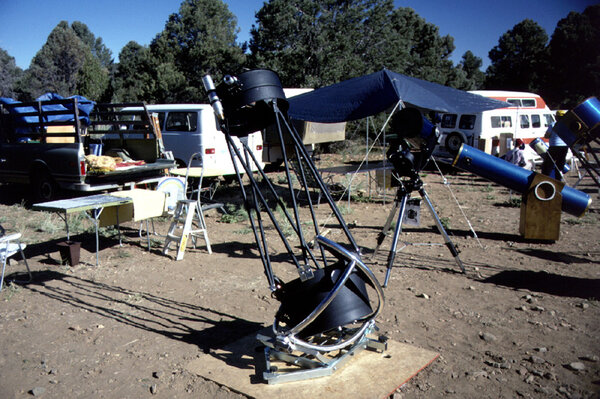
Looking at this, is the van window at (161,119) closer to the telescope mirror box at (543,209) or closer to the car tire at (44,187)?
the car tire at (44,187)

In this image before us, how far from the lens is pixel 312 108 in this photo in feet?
28.9

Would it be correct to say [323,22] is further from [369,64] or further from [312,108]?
[312,108]

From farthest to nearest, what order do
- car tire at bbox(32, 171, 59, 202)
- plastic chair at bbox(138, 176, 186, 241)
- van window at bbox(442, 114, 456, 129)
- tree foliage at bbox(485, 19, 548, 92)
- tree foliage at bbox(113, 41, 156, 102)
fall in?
tree foliage at bbox(485, 19, 548, 92) < tree foliage at bbox(113, 41, 156, 102) < van window at bbox(442, 114, 456, 129) < car tire at bbox(32, 171, 59, 202) < plastic chair at bbox(138, 176, 186, 241)

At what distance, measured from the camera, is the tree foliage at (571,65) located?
2565 cm

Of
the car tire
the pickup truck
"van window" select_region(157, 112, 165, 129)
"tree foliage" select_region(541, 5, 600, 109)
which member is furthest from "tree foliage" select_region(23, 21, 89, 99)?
"tree foliage" select_region(541, 5, 600, 109)

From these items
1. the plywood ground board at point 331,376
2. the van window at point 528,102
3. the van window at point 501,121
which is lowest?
the plywood ground board at point 331,376

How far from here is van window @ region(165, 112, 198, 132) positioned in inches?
428

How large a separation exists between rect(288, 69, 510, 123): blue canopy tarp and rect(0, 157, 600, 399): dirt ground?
2117 millimetres

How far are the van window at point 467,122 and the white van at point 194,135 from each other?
8612 mm

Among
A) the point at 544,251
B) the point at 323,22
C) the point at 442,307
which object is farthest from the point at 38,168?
the point at 323,22

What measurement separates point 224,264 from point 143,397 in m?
3.01

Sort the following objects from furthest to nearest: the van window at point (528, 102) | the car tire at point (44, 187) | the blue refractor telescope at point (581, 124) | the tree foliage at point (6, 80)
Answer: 1. the tree foliage at point (6, 80)
2. the van window at point (528, 102)
3. the car tire at point (44, 187)
4. the blue refractor telescope at point (581, 124)

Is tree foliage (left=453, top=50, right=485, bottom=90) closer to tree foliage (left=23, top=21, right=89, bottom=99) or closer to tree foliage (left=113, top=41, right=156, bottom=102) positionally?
tree foliage (left=113, top=41, right=156, bottom=102)

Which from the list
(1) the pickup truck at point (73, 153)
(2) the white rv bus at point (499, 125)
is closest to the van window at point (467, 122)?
(2) the white rv bus at point (499, 125)
